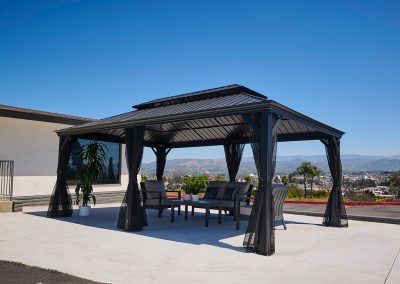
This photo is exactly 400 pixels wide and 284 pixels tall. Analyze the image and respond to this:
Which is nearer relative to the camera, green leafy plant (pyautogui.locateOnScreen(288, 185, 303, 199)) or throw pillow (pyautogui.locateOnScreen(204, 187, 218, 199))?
throw pillow (pyautogui.locateOnScreen(204, 187, 218, 199))

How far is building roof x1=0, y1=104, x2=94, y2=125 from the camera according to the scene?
409 inches

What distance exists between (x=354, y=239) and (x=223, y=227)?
108 inches

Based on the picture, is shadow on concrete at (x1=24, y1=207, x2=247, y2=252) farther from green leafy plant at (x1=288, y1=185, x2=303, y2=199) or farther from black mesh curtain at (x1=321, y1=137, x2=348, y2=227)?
green leafy plant at (x1=288, y1=185, x2=303, y2=199)

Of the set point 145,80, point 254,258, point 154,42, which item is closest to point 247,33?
point 154,42

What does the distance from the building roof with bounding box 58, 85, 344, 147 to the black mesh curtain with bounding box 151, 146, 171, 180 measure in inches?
9.6

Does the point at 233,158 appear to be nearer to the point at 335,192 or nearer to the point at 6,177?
the point at 335,192

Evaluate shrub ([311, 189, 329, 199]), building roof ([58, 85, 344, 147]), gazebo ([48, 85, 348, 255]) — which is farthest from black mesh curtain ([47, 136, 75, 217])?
shrub ([311, 189, 329, 199])

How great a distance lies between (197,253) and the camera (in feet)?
16.0

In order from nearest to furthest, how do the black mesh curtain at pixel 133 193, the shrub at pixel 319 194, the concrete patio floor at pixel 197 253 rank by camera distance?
the concrete patio floor at pixel 197 253 → the black mesh curtain at pixel 133 193 → the shrub at pixel 319 194

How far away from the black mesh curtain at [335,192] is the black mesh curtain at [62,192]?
22.9ft

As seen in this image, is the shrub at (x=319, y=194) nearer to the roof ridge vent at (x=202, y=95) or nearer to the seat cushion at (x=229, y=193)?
the seat cushion at (x=229, y=193)

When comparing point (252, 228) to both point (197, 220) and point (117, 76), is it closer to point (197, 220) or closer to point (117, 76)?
point (197, 220)

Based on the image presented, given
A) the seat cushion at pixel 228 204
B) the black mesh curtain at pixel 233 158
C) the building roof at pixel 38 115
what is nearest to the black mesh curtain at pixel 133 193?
the seat cushion at pixel 228 204

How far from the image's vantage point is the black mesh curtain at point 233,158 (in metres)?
11.0
